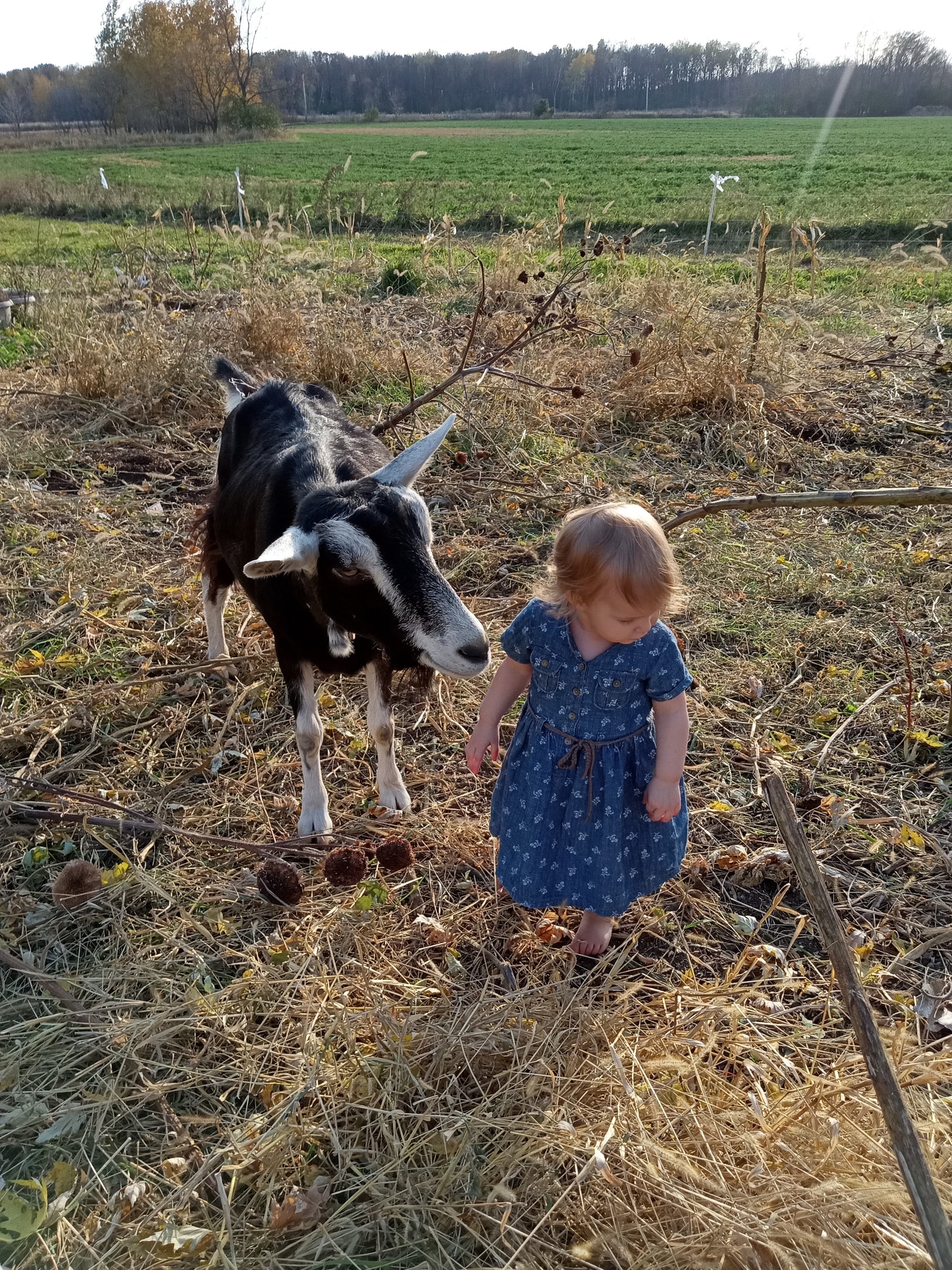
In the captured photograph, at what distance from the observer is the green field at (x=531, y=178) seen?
57.1ft

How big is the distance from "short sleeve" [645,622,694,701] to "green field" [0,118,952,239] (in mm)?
8062

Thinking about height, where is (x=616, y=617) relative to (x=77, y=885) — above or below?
above

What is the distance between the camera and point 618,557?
210cm

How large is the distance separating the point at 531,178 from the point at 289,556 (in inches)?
1124

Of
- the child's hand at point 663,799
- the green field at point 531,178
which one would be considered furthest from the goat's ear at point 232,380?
the green field at point 531,178

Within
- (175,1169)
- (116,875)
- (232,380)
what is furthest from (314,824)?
(232,380)

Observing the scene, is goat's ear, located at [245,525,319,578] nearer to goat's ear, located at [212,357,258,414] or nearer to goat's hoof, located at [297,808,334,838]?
goat's hoof, located at [297,808,334,838]

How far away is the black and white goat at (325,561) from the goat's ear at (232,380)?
31mm

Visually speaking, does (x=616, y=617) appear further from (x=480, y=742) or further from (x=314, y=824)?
(x=314, y=824)

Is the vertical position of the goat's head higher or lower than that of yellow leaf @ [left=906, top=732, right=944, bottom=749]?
higher

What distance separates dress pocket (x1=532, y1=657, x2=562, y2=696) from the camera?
7.89 feet

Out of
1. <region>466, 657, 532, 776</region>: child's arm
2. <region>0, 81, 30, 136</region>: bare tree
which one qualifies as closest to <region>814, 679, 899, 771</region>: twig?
<region>466, 657, 532, 776</region>: child's arm

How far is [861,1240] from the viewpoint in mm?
1690

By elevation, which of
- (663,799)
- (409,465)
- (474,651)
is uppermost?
(409,465)
